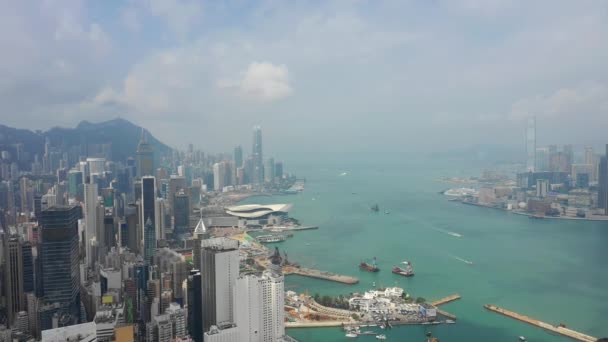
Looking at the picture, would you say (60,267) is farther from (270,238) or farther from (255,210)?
(255,210)

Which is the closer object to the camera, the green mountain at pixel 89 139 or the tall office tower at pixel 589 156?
the green mountain at pixel 89 139

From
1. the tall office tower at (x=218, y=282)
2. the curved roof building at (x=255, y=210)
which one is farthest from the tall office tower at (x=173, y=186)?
the tall office tower at (x=218, y=282)

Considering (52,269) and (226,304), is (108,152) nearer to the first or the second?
(52,269)

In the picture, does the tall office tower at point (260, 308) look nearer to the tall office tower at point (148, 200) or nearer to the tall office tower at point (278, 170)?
the tall office tower at point (148, 200)

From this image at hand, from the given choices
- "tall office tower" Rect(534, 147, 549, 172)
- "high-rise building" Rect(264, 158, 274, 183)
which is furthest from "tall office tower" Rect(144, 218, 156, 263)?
"high-rise building" Rect(264, 158, 274, 183)

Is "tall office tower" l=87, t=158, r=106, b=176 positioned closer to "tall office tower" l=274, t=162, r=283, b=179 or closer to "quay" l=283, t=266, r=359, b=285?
"quay" l=283, t=266, r=359, b=285
